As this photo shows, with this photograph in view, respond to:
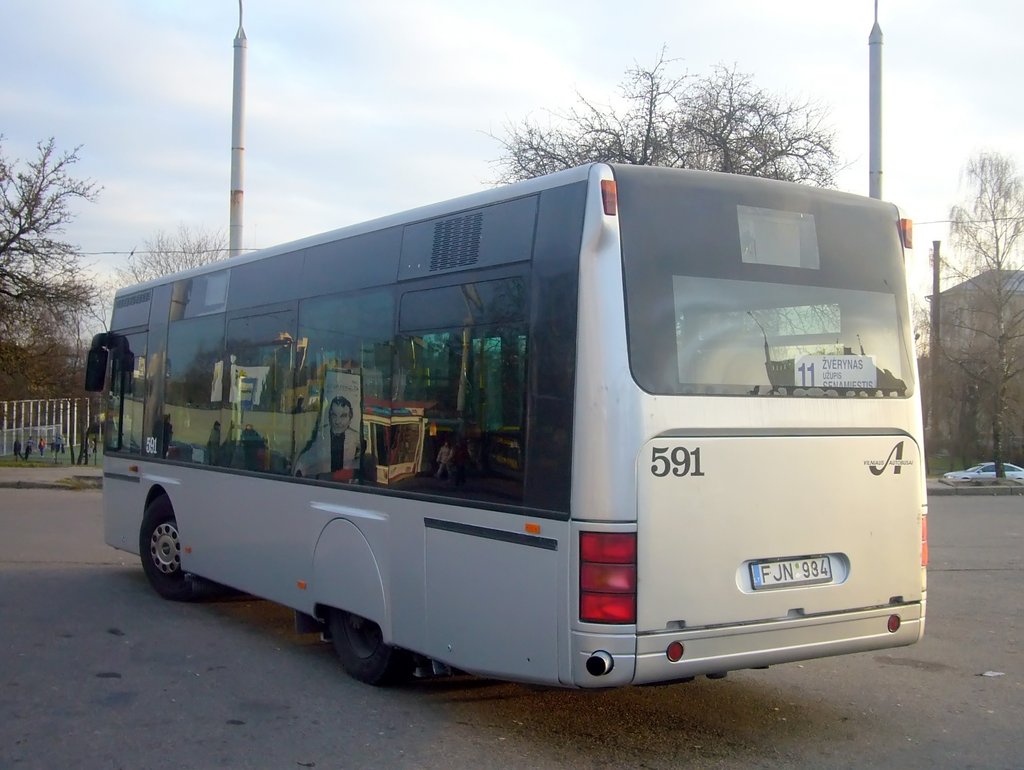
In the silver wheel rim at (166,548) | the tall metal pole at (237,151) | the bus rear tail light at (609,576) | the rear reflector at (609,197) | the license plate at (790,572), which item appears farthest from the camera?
the tall metal pole at (237,151)

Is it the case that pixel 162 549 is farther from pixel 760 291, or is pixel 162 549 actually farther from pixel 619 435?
pixel 760 291

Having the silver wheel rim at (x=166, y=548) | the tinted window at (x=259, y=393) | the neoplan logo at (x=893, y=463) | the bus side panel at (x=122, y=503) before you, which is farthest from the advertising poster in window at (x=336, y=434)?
the bus side panel at (x=122, y=503)

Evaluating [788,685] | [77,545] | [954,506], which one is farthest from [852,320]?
[954,506]

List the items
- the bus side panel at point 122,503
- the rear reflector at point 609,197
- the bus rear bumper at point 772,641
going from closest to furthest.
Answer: the bus rear bumper at point 772,641 → the rear reflector at point 609,197 → the bus side panel at point 122,503

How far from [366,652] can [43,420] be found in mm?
46811

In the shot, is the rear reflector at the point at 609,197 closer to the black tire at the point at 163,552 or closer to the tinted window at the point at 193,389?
the tinted window at the point at 193,389

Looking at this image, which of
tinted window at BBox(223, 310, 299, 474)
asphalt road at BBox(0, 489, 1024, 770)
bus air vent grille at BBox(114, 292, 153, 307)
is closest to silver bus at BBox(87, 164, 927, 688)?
asphalt road at BBox(0, 489, 1024, 770)

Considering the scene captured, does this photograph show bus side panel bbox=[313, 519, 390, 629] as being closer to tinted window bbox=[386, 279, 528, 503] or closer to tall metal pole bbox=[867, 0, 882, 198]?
tinted window bbox=[386, 279, 528, 503]

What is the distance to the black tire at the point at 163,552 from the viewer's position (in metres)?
9.71

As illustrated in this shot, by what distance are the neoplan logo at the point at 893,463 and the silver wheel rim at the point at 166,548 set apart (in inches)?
251

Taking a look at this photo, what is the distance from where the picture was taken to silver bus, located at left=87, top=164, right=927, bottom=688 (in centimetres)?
506

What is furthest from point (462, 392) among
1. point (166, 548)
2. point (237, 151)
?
point (237, 151)

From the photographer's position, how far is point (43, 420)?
48781mm

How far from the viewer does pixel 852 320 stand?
5.89m
